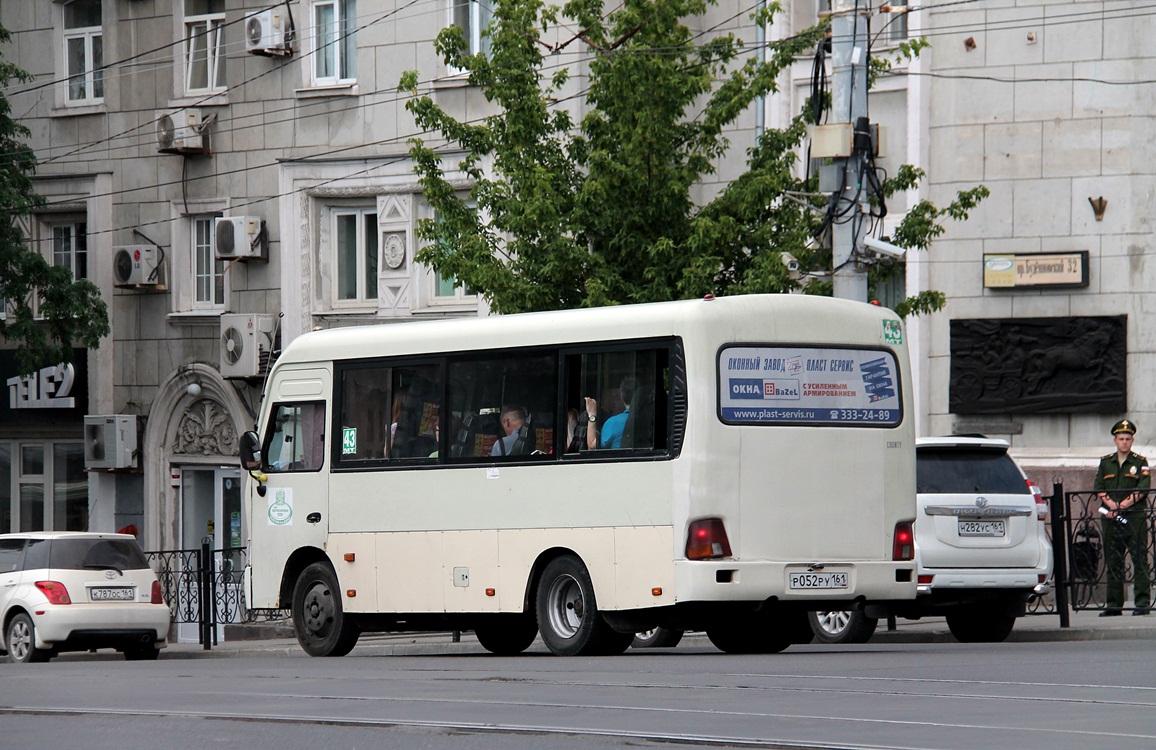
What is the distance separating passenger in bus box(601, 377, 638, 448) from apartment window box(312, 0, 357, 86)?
51.9 feet

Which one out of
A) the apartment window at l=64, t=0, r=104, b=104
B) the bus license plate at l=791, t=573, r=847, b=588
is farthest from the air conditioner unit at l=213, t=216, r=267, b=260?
the bus license plate at l=791, t=573, r=847, b=588

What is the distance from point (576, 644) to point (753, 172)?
320 inches

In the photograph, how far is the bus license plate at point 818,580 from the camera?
46.6 ft

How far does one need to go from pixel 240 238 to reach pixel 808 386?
16863 millimetres

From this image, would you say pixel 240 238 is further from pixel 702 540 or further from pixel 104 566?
pixel 702 540

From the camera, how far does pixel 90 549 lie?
21734 mm

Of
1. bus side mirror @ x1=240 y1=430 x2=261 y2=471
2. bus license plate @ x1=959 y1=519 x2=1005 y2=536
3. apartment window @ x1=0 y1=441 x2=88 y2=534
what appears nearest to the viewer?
bus license plate @ x1=959 y1=519 x2=1005 y2=536

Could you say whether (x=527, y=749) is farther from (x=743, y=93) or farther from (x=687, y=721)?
(x=743, y=93)

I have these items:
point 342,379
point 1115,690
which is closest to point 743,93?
point 342,379

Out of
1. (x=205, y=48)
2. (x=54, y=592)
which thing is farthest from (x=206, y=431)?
(x=54, y=592)

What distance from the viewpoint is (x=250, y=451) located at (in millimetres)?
17484

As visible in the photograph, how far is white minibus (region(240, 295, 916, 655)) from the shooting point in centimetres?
1406

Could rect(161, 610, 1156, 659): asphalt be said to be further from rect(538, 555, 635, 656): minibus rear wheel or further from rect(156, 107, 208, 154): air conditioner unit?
A: rect(156, 107, 208, 154): air conditioner unit

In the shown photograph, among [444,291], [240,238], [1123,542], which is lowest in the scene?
[1123,542]
